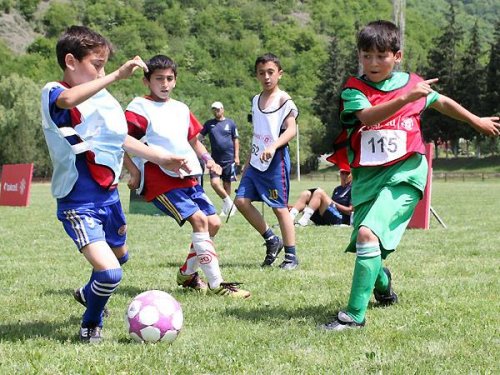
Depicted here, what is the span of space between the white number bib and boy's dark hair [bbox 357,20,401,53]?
525 mm

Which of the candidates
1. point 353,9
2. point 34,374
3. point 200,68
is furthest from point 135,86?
point 34,374

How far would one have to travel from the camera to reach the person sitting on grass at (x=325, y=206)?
12.2 m

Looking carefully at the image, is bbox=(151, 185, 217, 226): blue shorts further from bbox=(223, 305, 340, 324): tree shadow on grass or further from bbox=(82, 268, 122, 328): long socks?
bbox=(82, 268, 122, 328): long socks

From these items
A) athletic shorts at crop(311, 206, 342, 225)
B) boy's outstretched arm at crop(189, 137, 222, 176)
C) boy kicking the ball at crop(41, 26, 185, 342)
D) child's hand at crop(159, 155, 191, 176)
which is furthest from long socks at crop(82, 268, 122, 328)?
athletic shorts at crop(311, 206, 342, 225)

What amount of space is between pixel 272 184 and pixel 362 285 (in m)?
2.91

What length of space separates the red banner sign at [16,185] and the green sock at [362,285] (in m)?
15.2

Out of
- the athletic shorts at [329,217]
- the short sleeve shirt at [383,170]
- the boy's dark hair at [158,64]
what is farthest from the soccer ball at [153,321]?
the athletic shorts at [329,217]

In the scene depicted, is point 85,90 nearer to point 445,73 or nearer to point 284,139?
point 284,139

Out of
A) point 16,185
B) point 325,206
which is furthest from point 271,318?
point 16,185

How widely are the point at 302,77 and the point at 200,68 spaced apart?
1846 cm

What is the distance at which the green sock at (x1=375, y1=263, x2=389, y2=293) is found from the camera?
16.3 ft

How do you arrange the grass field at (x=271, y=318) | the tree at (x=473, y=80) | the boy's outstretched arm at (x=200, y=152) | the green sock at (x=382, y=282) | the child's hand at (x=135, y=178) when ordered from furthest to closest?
the tree at (x=473, y=80) < the boy's outstretched arm at (x=200, y=152) < the child's hand at (x=135, y=178) < the green sock at (x=382, y=282) < the grass field at (x=271, y=318)

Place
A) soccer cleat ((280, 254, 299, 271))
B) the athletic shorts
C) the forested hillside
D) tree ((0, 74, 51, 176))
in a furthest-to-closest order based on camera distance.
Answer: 1. the forested hillside
2. tree ((0, 74, 51, 176))
3. the athletic shorts
4. soccer cleat ((280, 254, 299, 271))

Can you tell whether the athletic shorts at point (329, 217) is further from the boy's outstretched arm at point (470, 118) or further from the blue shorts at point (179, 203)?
the boy's outstretched arm at point (470, 118)
